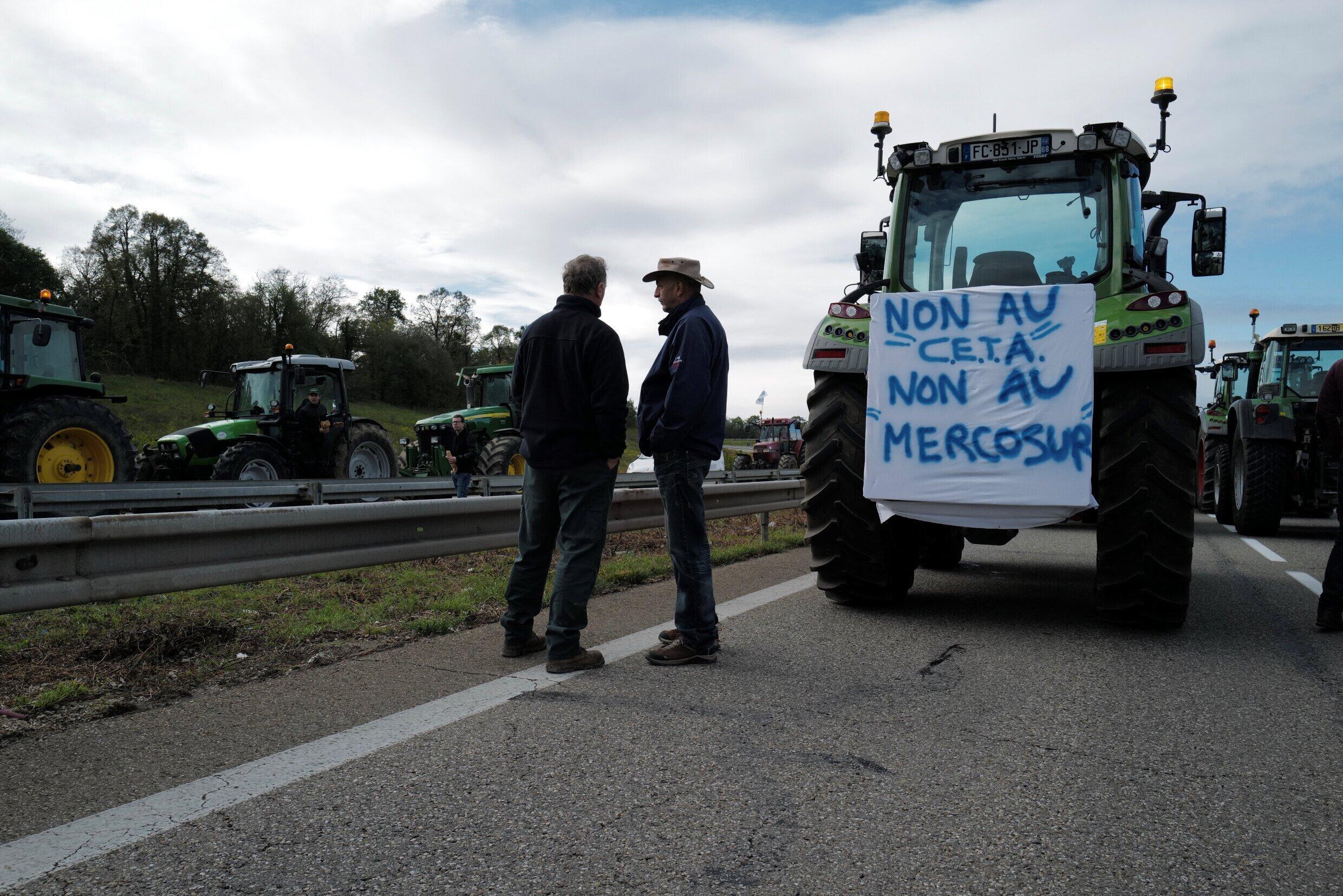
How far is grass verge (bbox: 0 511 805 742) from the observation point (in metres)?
3.70

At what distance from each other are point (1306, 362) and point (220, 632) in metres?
14.5

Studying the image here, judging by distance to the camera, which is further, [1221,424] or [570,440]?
[1221,424]

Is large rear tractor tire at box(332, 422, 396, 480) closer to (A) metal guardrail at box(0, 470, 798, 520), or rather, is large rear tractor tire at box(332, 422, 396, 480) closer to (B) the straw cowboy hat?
(A) metal guardrail at box(0, 470, 798, 520)

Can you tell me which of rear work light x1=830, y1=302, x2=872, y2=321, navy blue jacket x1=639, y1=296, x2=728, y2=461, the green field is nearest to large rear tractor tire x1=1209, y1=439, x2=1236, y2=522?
rear work light x1=830, y1=302, x2=872, y2=321

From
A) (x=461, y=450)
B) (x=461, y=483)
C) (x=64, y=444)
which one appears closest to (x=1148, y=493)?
(x=461, y=483)

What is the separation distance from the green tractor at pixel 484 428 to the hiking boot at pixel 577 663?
12.0 metres

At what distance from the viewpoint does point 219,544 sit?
4.16 m

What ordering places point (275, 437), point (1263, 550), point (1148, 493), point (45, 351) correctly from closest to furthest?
point (1148, 493)
point (1263, 550)
point (45, 351)
point (275, 437)

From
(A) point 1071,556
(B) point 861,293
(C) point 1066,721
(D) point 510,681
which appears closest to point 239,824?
(D) point 510,681

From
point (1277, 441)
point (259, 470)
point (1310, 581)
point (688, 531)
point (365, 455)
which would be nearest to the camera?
point (688, 531)

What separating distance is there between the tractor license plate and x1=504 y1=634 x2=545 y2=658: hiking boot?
13.7 feet

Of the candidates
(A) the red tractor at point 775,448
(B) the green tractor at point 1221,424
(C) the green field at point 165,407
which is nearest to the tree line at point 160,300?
(C) the green field at point 165,407

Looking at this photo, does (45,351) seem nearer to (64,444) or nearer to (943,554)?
(64,444)

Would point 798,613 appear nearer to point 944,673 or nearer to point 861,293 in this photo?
point 944,673
